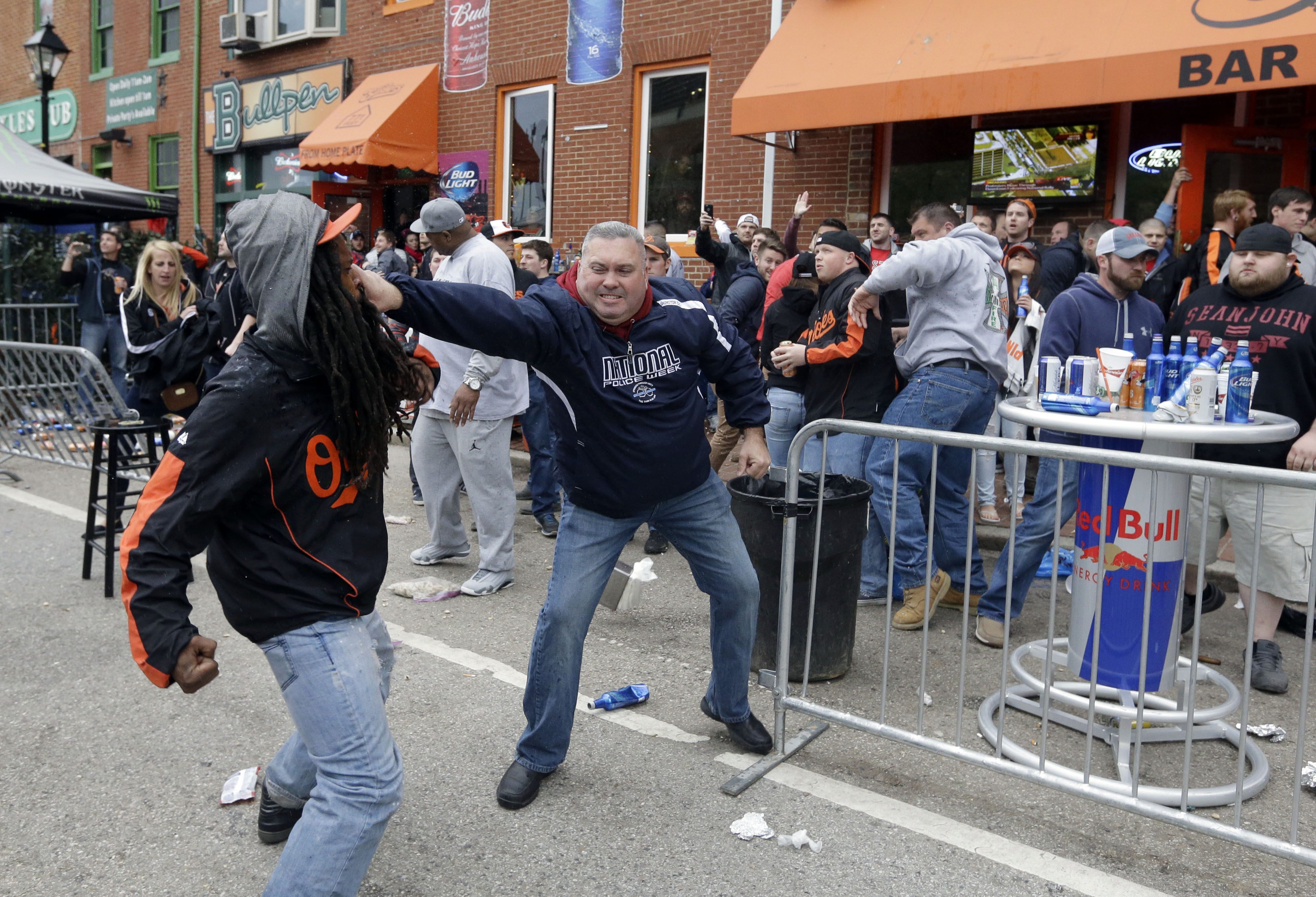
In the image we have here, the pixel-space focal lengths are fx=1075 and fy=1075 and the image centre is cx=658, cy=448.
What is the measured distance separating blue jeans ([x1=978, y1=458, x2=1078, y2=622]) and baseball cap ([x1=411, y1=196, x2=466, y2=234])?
3.52m

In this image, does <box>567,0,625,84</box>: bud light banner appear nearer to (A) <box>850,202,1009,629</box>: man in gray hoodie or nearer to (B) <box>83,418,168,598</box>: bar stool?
(B) <box>83,418,168,598</box>: bar stool

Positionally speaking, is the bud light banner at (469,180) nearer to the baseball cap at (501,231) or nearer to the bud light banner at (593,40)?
the bud light banner at (593,40)

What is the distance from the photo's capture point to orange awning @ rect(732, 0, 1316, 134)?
7586 mm

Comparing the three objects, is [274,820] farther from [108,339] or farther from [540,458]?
[108,339]

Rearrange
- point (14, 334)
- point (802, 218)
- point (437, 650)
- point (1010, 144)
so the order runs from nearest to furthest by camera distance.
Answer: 1. point (437, 650)
2. point (1010, 144)
3. point (802, 218)
4. point (14, 334)

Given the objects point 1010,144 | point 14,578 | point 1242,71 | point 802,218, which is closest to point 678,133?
point 802,218

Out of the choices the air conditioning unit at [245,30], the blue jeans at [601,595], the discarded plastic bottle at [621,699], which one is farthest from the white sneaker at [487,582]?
the air conditioning unit at [245,30]

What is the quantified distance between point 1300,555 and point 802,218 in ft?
24.4

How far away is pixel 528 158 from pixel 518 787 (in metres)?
11.8

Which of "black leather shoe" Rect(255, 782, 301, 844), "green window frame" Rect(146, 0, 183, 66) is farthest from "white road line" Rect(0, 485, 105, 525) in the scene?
"green window frame" Rect(146, 0, 183, 66)

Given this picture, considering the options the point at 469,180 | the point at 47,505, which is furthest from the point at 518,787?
the point at 469,180

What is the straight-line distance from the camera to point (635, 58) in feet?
41.3

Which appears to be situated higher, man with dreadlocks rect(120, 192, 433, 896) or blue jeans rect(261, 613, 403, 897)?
man with dreadlocks rect(120, 192, 433, 896)

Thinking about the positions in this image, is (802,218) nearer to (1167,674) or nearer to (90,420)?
(90,420)
